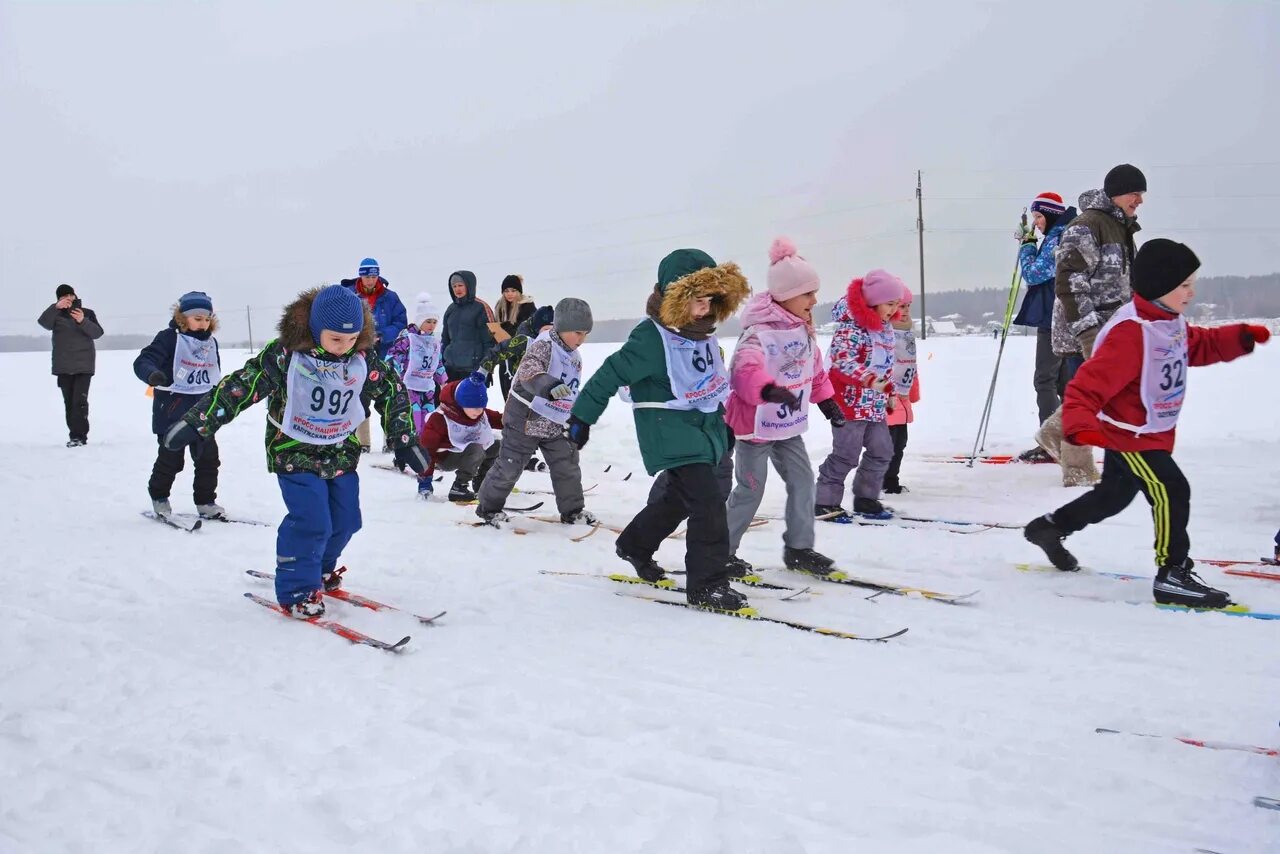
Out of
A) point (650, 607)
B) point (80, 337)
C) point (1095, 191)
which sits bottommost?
point (650, 607)

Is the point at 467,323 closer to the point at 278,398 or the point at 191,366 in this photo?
the point at 191,366

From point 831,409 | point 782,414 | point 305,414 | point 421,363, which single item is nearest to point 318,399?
point 305,414

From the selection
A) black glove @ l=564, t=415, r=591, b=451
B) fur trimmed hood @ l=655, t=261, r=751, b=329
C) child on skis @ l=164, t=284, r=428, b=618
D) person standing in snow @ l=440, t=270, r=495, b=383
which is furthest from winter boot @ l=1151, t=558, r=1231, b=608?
person standing in snow @ l=440, t=270, r=495, b=383

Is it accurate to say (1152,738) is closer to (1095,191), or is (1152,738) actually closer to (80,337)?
(1095,191)

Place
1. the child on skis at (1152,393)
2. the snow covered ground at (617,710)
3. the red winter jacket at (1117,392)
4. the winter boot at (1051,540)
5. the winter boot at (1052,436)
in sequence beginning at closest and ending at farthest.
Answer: the snow covered ground at (617,710)
the child on skis at (1152,393)
the red winter jacket at (1117,392)
the winter boot at (1051,540)
the winter boot at (1052,436)

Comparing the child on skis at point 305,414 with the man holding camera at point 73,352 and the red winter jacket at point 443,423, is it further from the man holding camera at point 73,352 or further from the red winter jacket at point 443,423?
the man holding camera at point 73,352

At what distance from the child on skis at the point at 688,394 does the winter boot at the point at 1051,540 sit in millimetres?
1747

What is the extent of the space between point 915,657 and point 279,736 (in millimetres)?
2391

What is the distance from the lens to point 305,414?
4586 millimetres

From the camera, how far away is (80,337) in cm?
1283

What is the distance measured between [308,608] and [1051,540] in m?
3.87

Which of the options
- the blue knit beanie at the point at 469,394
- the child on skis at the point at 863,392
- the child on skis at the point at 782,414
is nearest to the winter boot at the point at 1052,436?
the child on skis at the point at 863,392

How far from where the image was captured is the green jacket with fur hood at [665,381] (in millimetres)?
4660

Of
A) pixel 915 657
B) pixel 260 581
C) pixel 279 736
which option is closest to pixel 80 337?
pixel 260 581
